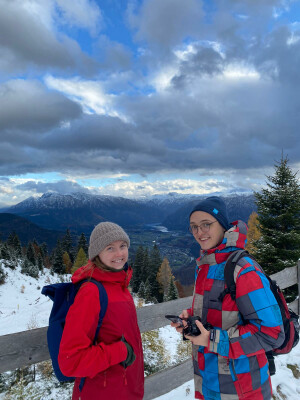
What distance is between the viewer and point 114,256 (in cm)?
253

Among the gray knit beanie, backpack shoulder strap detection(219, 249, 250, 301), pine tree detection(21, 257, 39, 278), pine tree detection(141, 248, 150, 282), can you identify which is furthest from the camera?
pine tree detection(141, 248, 150, 282)

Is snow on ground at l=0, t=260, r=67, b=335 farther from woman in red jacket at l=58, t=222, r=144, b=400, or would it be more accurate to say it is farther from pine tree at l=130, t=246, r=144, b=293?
pine tree at l=130, t=246, r=144, b=293

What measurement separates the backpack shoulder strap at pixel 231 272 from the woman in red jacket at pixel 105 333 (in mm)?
969

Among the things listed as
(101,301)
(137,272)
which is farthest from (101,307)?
(137,272)

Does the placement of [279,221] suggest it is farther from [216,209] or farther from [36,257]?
[36,257]

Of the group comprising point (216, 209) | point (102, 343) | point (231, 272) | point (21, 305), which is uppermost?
point (216, 209)

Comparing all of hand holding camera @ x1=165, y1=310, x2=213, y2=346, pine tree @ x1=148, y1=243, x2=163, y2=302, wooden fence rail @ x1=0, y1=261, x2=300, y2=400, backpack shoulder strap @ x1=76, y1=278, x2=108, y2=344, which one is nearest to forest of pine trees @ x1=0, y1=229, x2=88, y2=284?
pine tree @ x1=148, y1=243, x2=163, y2=302

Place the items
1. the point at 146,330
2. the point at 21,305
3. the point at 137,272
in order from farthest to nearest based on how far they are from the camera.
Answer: the point at 137,272 < the point at 21,305 < the point at 146,330

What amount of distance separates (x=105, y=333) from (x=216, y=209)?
1545 mm

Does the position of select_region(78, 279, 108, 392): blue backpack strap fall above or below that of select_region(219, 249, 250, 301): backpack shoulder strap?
below

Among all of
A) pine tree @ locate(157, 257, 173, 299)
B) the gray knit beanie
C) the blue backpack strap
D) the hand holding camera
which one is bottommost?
pine tree @ locate(157, 257, 173, 299)

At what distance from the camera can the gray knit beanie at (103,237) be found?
8.20 feet

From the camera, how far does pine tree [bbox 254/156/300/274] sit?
1462 centimetres

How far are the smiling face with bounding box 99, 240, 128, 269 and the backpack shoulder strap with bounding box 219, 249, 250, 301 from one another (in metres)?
1.03
